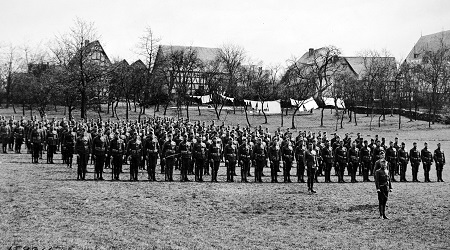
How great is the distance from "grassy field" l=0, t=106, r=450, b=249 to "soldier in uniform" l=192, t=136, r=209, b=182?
3.25 ft

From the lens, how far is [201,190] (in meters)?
17.7

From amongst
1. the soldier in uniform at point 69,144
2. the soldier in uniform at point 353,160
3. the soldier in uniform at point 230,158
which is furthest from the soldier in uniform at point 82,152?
the soldier in uniform at point 353,160

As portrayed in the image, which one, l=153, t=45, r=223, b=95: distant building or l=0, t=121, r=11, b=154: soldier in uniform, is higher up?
l=153, t=45, r=223, b=95: distant building

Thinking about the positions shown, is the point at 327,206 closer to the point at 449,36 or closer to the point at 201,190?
the point at 201,190

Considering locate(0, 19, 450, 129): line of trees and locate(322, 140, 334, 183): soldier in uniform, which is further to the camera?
locate(0, 19, 450, 129): line of trees

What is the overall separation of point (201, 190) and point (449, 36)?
308 ft

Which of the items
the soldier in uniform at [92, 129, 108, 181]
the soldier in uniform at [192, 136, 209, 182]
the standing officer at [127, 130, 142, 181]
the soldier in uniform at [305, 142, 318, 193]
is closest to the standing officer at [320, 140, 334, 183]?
the soldier in uniform at [305, 142, 318, 193]

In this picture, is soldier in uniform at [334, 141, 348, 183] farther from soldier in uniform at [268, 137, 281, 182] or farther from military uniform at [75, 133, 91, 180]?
military uniform at [75, 133, 91, 180]

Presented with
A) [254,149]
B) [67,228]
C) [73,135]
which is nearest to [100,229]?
[67,228]

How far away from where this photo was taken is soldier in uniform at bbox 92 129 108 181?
63.1 feet

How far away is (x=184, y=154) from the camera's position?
20.0 metres

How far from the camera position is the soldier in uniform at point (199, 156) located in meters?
20.0

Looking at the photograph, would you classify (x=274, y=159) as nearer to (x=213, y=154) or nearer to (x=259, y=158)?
(x=259, y=158)

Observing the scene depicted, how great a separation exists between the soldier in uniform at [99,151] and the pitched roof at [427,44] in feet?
298
